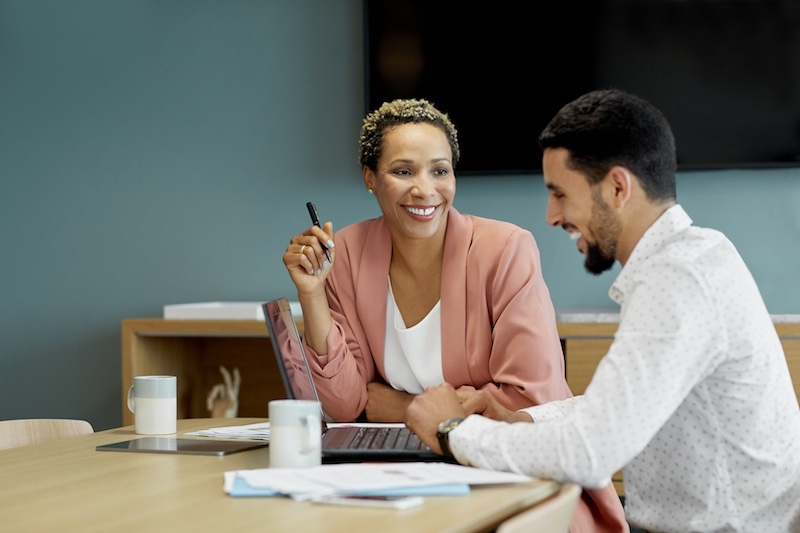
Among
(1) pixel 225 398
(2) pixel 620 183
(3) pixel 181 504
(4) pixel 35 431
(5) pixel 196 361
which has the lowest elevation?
(1) pixel 225 398

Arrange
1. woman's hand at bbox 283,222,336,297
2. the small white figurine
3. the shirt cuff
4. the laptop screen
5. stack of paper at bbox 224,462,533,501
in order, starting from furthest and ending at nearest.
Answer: the small white figurine
woman's hand at bbox 283,222,336,297
the shirt cuff
the laptop screen
stack of paper at bbox 224,462,533,501

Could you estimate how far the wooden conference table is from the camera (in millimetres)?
1013

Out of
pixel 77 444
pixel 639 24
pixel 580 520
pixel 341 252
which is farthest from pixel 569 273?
pixel 77 444

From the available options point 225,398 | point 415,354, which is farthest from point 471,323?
point 225,398

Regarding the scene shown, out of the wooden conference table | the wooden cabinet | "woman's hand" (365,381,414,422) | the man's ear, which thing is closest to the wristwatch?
the wooden conference table

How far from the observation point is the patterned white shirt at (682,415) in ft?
3.87

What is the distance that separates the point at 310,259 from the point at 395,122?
37 centimetres

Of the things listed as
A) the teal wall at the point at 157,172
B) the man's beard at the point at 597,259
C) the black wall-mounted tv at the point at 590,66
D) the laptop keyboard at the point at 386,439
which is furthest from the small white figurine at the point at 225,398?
the man's beard at the point at 597,259

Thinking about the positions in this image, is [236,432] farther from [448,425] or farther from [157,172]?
[157,172]

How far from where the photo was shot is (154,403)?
5.54 feet

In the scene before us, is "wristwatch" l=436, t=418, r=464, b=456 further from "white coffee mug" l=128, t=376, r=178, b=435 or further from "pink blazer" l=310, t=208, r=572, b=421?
"white coffee mug" l=128, t=376, r=178, b=435

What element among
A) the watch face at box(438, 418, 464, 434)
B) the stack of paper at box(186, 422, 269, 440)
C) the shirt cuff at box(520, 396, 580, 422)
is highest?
the watch face at box(438, 418, 464, 434)

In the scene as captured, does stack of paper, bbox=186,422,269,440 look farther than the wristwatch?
Yes

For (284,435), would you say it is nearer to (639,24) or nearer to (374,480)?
(374,480)
